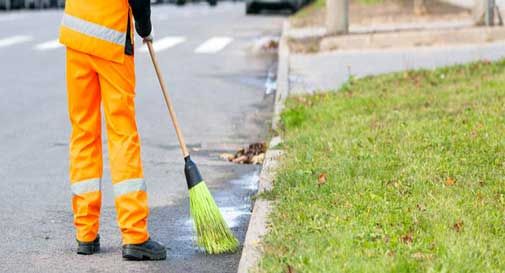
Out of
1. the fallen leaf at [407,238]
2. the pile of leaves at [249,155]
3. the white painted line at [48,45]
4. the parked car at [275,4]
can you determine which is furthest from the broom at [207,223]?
the parked car at [275,4]

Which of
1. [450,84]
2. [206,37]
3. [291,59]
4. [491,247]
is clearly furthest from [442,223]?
[206,37]

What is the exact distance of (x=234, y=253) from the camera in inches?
267

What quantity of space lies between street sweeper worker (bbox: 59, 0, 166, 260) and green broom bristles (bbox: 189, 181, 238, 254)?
0.74 ft

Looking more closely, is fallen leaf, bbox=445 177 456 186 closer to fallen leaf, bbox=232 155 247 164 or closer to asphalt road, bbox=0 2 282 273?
asphalt road, bbox=0 2 282 273

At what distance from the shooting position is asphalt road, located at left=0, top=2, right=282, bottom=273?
22.4ft

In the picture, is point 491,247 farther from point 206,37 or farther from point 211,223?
point 206,37

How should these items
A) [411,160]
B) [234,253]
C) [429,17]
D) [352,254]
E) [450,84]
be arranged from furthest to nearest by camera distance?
[429,17] → [450,84] → [411,160] → [234,253] → [352,254]

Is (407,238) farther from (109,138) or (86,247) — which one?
(86,247)

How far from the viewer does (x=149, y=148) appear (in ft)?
35.4

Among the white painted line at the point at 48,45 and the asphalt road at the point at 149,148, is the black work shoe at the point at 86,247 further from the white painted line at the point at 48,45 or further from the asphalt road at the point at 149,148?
the white painted line at the point at 48,45

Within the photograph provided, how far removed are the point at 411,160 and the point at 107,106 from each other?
238 centimetres

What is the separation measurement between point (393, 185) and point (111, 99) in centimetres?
181

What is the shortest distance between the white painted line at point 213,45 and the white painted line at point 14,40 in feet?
10.8

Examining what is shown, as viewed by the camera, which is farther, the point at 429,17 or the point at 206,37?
the point at 206,37
